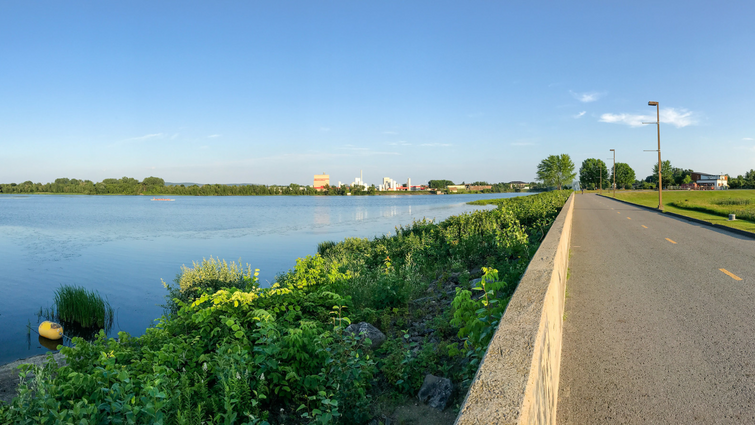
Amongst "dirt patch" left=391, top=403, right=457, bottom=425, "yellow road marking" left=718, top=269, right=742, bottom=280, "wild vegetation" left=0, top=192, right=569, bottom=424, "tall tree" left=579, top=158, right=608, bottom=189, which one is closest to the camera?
"wild vegetation" left=0, top=192, right=569, bottom=424

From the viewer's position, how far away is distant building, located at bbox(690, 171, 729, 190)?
122 metres

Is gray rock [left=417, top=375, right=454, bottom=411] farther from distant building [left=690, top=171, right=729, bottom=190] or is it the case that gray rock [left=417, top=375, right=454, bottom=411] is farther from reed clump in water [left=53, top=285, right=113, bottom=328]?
distant building [left=690, top=171, right=729, bottom=190]

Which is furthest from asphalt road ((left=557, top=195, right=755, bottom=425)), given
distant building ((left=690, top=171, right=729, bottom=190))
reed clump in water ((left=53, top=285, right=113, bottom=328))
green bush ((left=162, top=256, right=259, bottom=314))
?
distant building ((left=690, top=171, right=729, bottom=190))

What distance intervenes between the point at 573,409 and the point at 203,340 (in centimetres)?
450

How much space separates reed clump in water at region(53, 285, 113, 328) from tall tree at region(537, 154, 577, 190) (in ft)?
493

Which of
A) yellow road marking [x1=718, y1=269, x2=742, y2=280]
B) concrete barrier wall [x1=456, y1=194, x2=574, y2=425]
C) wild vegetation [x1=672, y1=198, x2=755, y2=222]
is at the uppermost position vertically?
concrete barrier wall [x1=456, y1=194, x2=574, y2=425]

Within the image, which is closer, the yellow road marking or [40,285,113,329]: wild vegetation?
the yellow road marking

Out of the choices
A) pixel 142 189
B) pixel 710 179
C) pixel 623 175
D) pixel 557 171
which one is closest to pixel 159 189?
pixel 142 189

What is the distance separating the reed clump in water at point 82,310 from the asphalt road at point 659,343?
1282cm

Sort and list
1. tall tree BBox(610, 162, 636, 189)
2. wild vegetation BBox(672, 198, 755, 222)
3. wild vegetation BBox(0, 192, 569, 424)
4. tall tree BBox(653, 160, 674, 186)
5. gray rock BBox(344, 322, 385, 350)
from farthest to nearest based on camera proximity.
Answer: tall tree BBox(610, 162, 636, 189), tall tree BBox(653, 160, 674, 186), wild vegetation BBox(672, 198, 755, 222), gray rock BBox(344, 322, 385, 350), wild vegetation BBox(0, 192, 569, 424)

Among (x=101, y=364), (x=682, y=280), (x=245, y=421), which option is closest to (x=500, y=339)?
(x=245, y=421)

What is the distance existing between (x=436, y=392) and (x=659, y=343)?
2.85 metres

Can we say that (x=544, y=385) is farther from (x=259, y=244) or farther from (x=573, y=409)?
(x=259, y=244)

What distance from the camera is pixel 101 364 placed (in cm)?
494
